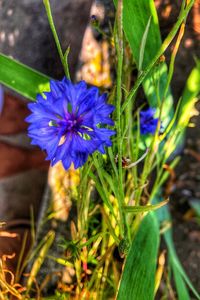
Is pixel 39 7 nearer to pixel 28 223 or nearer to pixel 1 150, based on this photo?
pixel 1 150

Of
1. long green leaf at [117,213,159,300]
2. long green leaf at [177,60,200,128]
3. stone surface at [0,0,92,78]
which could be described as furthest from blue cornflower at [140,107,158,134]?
stone surface at [0,0,92,78]

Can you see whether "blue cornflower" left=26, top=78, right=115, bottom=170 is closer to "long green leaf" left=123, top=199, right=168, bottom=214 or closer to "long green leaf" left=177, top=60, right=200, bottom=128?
"long green leaf" left=123, top=199, right=168, bottom=214

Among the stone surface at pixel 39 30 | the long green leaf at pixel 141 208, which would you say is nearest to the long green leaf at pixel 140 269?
the long green leaf at pixel 141 208

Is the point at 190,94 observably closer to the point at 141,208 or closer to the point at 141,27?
the point at 141,27

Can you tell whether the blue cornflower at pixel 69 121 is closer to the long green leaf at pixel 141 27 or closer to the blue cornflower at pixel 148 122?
the long green leaf at pixel 141 27

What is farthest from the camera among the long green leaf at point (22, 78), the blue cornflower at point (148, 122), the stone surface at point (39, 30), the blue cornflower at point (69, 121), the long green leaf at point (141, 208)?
the stone surface at point (39, 30)

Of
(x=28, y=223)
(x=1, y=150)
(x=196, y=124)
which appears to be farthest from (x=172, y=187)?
(x=1, y=150)

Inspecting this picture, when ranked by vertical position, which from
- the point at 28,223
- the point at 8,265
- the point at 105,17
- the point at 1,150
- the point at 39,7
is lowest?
the point at 8,265
